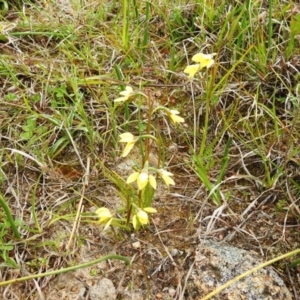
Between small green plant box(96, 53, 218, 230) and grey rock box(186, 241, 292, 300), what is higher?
small green plant box(96, 53, 218, 230)

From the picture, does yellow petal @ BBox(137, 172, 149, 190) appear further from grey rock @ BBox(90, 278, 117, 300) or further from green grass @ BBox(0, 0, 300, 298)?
grey rock @ BBox(90, 278, 117, 300)

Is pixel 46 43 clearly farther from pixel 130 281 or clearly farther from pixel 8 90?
pixel 130 281

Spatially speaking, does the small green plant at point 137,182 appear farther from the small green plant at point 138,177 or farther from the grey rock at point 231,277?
the grey rock at point 231,277

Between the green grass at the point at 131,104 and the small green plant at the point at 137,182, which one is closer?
the small green plant at the point at 137,182

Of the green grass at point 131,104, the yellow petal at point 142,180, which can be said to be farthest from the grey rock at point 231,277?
the yellow petal at point 142,180

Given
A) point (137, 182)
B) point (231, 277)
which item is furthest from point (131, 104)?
point (231, 277)

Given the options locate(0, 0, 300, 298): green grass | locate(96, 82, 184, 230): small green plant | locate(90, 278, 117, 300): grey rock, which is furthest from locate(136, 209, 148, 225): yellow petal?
locate(90, 278, 117, 300): grey rock
